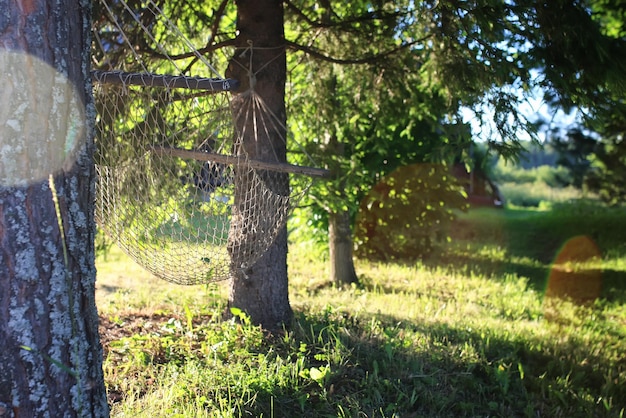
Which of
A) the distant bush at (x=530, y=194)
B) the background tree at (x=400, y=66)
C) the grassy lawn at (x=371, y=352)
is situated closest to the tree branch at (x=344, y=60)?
the background tree at (x=400, y=66)

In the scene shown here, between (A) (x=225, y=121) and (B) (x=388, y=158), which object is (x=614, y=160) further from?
(A) (x=225, y=121)

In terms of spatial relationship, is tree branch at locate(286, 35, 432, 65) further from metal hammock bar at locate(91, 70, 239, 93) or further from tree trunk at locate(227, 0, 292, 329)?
metal hammock bar at locate(91, 70, 239, 93)

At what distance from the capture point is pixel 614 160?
1000 cm

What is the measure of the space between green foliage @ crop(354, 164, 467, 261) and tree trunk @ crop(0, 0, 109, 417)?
5.68 meters

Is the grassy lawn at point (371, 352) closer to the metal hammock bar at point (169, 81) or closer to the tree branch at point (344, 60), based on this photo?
the metal hammock bar at point (169, 81)

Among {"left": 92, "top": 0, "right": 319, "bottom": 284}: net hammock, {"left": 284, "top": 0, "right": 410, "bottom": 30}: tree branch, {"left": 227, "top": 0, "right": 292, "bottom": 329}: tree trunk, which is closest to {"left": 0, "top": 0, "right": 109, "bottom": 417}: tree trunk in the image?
{"left": 92, "top": 0, "right": 319, "bottom": 284}: net hammock

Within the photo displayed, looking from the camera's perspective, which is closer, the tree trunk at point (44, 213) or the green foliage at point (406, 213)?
the tree trunk at point (44, 213)

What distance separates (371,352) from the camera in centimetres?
372

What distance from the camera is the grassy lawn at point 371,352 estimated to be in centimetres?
303

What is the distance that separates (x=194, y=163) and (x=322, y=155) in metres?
1.57

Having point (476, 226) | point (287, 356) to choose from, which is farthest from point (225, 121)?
point (476, 226)

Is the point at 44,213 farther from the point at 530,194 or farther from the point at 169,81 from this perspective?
the point at 530,194

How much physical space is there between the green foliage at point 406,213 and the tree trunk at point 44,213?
5.68 m

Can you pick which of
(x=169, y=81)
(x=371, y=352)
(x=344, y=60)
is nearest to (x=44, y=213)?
(x=169, y=81)
